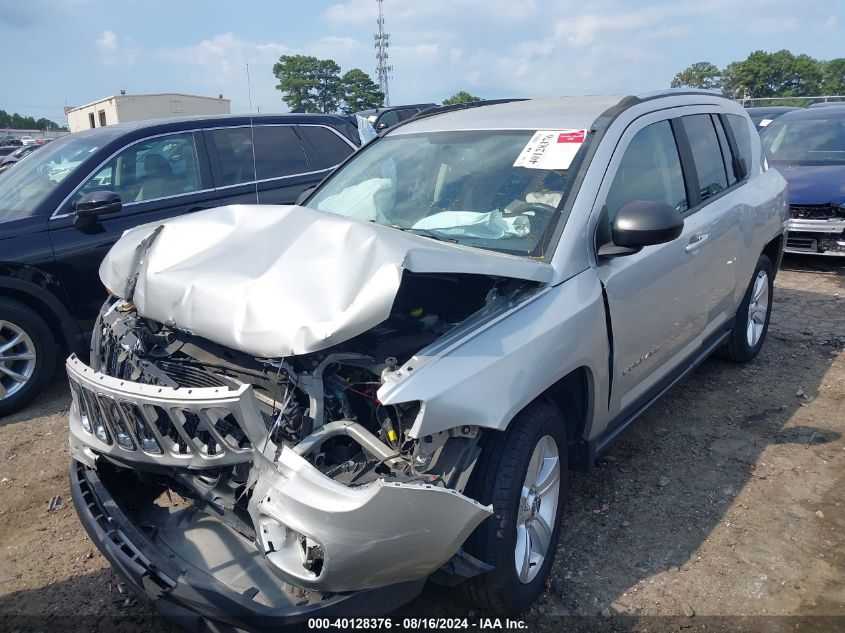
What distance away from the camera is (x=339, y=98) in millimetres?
54219

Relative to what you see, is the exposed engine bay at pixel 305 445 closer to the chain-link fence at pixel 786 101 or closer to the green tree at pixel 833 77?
the chain-link fence at pixel 786 101

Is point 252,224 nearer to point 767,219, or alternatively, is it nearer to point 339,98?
point 767,219

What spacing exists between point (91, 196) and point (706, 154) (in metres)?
4.17

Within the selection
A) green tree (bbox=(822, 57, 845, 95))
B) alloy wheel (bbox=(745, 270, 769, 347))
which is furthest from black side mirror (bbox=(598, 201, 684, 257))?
green tree (bbox=(822, 57, 845, 95))

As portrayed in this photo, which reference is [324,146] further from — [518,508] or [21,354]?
[518,508]

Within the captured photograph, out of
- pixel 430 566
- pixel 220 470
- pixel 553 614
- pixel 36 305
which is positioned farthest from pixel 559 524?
pixel 36 305

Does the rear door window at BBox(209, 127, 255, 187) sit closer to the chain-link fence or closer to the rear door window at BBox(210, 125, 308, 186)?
the rear door window at BBox(210, 125, 308, 186)

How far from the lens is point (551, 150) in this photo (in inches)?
122

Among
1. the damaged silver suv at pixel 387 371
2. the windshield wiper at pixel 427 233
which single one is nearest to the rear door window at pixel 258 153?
the damaged silver suv at pixel 387 371

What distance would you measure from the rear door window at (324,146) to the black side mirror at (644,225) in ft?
13.4

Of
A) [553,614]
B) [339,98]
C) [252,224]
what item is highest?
[339,98]

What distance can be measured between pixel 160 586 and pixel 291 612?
45 cm

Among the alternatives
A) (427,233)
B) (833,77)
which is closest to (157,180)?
(427,233)

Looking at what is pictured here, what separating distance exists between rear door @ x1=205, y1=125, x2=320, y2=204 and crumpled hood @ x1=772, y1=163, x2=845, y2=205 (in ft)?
19.2
